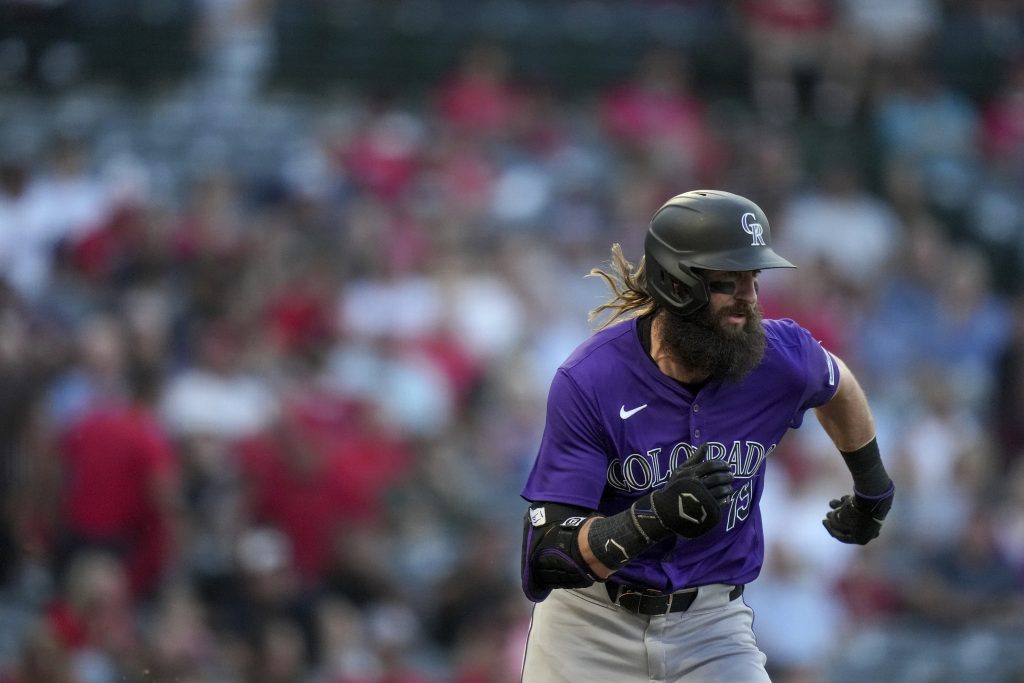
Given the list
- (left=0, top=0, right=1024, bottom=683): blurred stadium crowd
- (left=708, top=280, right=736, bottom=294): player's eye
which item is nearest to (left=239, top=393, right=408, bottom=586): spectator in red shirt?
(left=0, top=0, right=1024, bottom=683): blurred stadium crowd

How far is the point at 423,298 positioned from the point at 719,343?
6.22 metres

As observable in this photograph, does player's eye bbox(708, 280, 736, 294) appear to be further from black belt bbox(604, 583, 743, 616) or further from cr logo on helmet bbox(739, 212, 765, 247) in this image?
black belt bbox(604, 583, 743, 616)

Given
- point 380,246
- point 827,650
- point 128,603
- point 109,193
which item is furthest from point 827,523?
point 109,193

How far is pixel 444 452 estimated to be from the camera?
937 centimetres

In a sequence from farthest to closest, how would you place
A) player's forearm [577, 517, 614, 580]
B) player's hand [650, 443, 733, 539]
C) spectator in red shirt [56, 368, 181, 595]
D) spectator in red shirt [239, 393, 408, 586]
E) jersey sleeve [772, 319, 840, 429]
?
spectator in red shirt [239, 393, 408, 586]
spectator in red shirt [56, 368, 181, 595]
jersey sleeve [772, 319, 840, 429]
player's forearm [577, 517, 614, 580]
player's hand [650, 443, 733, 539]

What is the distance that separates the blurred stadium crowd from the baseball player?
3.35 meters

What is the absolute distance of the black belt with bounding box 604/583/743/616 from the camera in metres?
4.52

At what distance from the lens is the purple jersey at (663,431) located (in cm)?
434

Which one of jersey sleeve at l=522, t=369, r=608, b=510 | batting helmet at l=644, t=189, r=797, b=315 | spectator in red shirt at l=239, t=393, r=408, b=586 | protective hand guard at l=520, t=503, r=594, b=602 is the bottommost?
spectator in red shirt at l=239, t=393, r=408, b=586

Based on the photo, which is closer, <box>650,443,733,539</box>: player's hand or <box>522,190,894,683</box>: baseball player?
<box>650,443,733,539</box>: player's hand

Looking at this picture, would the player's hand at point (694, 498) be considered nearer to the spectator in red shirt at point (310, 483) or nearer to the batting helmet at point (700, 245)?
the batting helmet at point (700, 245)

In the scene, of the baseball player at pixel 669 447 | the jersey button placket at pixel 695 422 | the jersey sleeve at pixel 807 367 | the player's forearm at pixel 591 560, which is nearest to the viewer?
the player's forearm at pixel 591 560

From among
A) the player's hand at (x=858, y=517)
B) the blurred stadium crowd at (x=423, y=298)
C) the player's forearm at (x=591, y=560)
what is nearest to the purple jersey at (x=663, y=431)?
the player's forearm at (x=591, y=560)

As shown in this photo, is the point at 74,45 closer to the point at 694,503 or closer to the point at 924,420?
the point at 924,420
